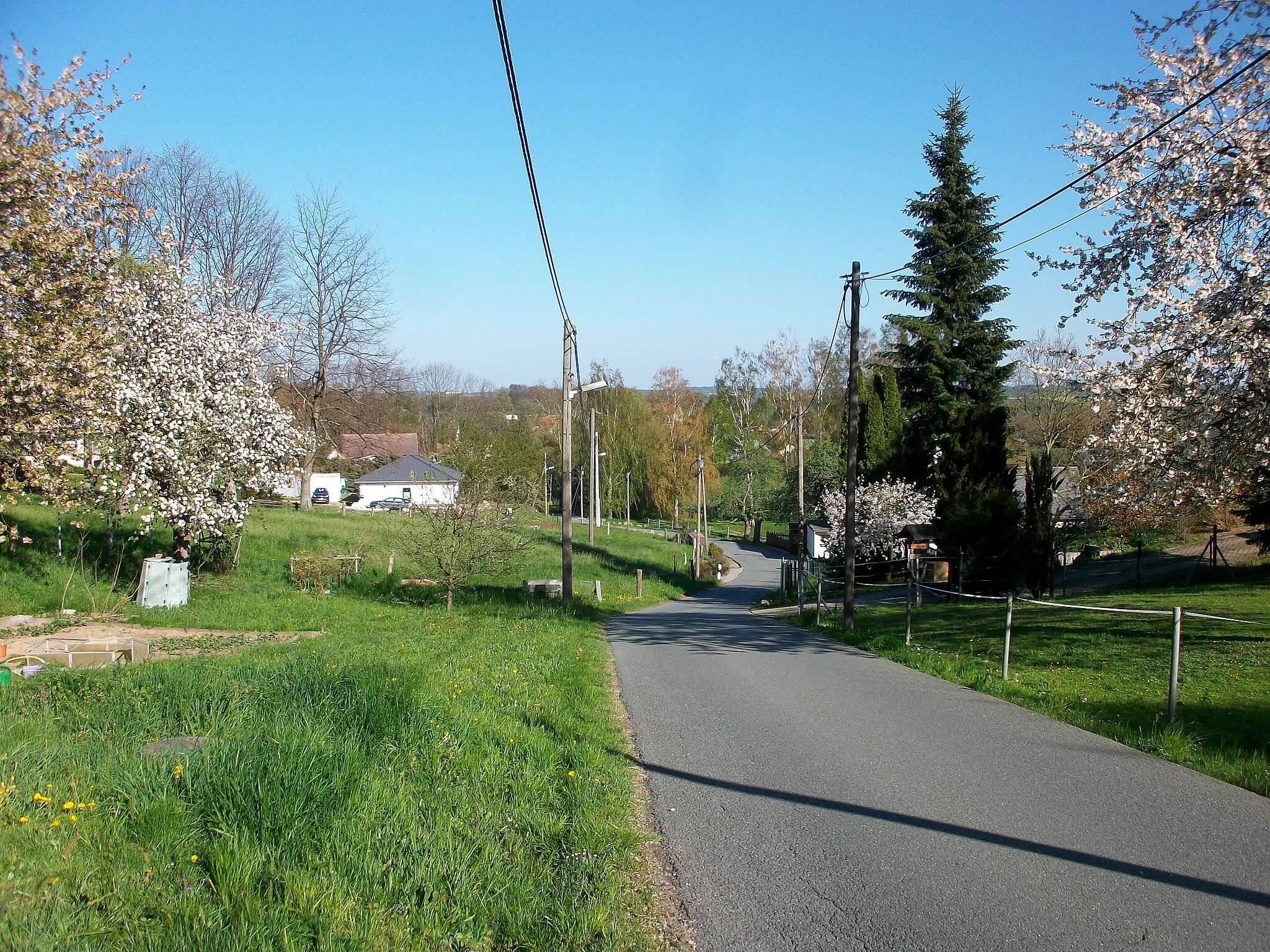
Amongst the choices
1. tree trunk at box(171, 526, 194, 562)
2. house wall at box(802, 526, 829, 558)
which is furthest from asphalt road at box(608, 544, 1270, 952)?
house wall at box(802, 526, 829, 558)

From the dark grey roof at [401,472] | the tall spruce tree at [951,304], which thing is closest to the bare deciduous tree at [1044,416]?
the tall spruce tree at [951,304]

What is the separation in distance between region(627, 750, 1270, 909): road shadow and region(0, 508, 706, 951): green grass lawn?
2.68ft

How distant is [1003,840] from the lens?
17.6 ft

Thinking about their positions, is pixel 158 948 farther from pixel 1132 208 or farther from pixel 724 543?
pixel 724 543

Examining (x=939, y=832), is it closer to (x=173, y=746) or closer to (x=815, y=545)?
(x=173, y=746)

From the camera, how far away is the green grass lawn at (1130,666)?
25.7ft

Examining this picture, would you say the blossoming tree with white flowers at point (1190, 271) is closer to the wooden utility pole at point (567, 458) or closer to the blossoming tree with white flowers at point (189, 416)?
the wooden utility pole at point (567, 458)

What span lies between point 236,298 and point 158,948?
34570mm

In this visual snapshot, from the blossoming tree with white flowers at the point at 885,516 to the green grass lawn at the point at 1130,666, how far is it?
1730 cm

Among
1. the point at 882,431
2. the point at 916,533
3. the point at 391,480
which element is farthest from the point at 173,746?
the point at 391,480

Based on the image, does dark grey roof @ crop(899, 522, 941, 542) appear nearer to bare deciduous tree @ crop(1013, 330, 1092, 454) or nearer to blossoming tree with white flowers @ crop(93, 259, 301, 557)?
bare deciduous tree @ crop(1013, 330, 1092, 454)

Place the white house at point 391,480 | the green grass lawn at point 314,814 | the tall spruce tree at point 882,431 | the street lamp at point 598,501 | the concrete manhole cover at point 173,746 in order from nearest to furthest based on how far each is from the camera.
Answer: the green grass lawn at point 314,814, the concrete manhole cover at point 173,746, the tall spruce tree at point 882,431, the street lamp at point 598,501, the white house at point 391,480

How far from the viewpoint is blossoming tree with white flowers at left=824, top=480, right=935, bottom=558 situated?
3847cm

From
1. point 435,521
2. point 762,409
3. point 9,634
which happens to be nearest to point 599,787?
point 9,634
